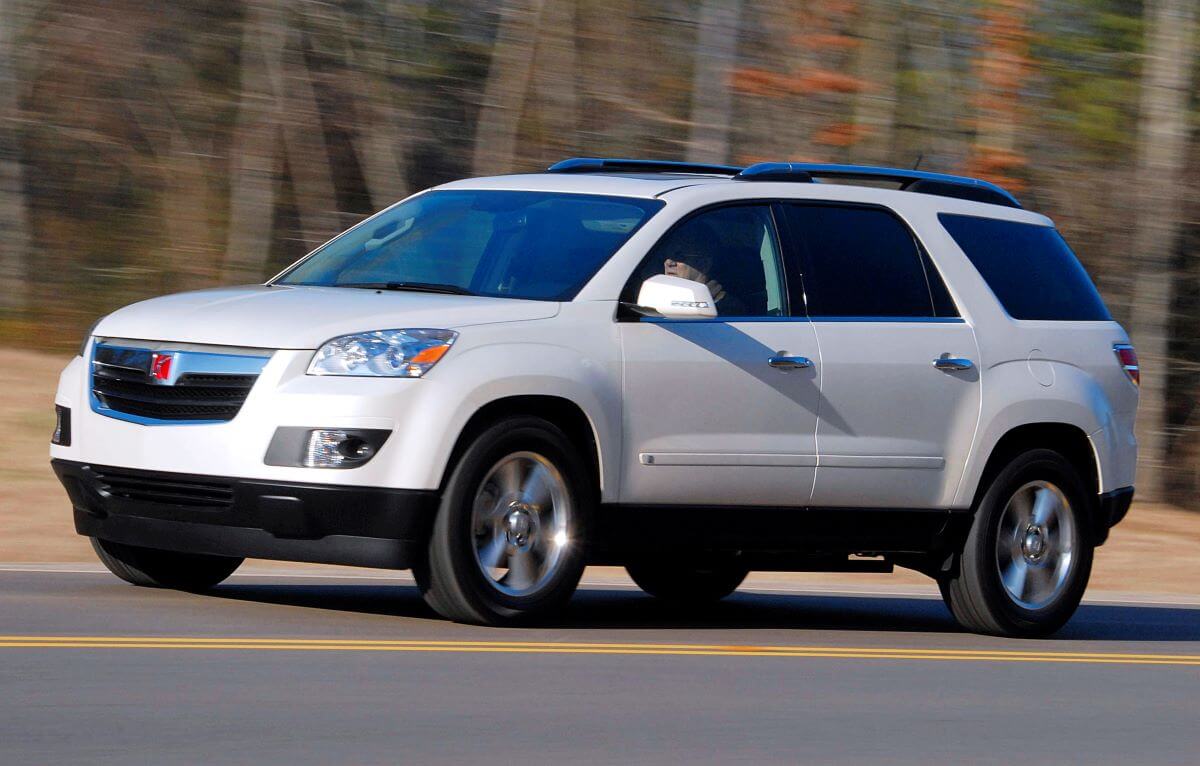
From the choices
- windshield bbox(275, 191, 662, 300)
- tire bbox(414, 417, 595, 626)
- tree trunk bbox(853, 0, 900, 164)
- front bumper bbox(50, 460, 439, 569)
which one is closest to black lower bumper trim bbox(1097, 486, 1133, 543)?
windshield bbox(275, 191, 662, 300)

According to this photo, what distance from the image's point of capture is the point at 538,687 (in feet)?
22.0

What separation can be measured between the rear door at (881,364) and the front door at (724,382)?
0.13m

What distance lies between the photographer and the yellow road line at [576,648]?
Answer: 7.22m

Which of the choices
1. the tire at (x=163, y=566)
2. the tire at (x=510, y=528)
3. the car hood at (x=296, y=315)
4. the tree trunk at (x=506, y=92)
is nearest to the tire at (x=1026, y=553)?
the tire at (x=510, y=528)

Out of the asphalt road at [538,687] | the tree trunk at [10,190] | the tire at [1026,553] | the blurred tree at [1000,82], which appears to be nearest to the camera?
the asphalt road at [538,687]

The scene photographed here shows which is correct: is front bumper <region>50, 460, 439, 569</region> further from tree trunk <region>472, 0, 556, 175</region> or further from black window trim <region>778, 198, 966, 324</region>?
tree trunk <region>472, 0, 556, 175</region>

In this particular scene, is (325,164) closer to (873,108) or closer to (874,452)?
(873,108)

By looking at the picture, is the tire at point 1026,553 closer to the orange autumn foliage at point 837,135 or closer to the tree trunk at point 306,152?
the orange autumn foliage at point 837,135

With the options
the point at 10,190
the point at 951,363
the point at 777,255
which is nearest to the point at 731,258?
the point at 777,255

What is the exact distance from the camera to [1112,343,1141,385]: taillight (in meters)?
9.79

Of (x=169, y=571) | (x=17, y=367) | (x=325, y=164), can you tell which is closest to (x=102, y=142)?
(x=325, y=164)

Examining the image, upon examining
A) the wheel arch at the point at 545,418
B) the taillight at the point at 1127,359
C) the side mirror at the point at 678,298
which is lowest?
the wheel arch at the point at 545,418

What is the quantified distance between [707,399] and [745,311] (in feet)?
1.65

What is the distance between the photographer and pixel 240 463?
7.60 m
